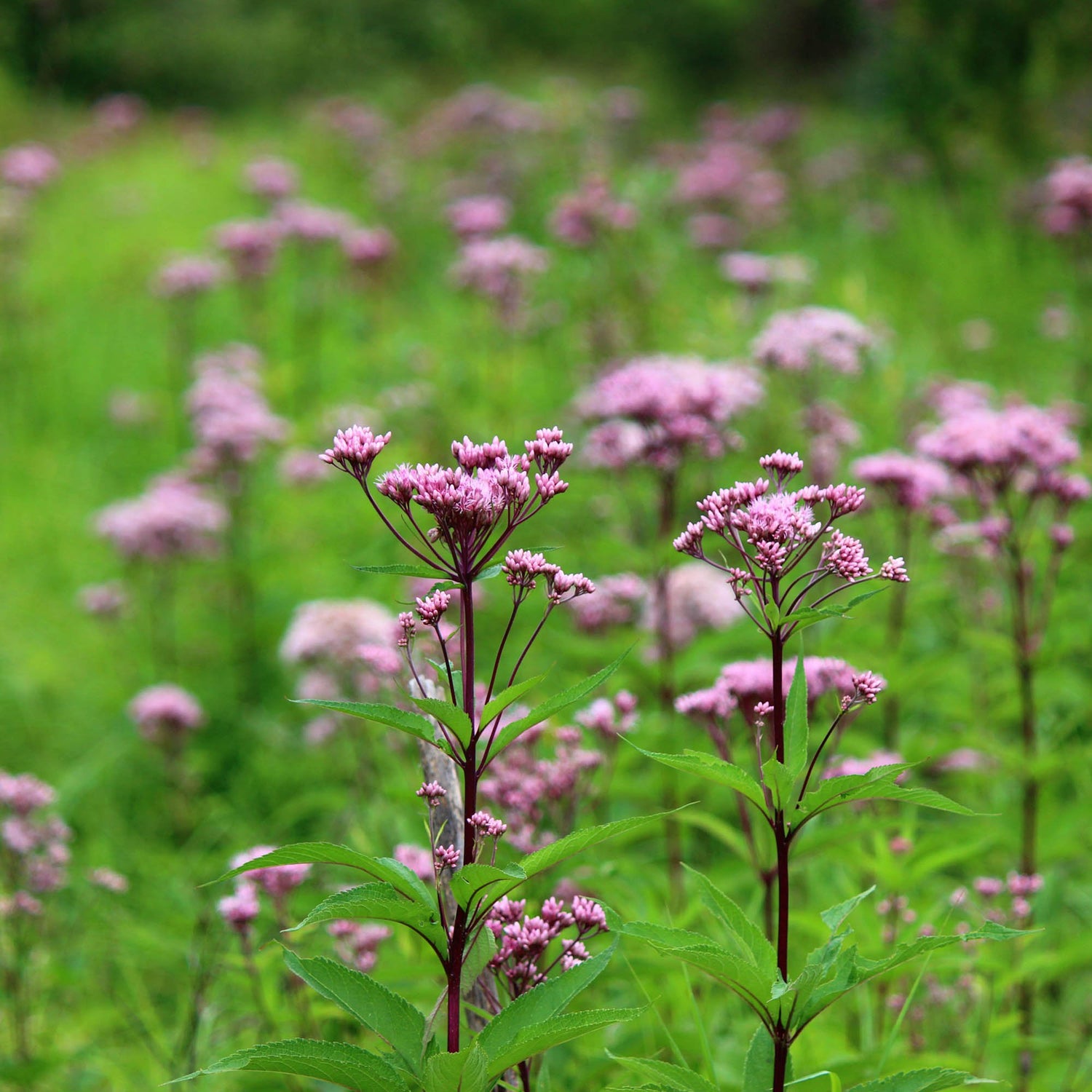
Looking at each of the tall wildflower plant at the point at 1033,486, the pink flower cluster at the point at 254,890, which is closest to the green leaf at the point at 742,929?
the pink flower cluster at the point at 254,890

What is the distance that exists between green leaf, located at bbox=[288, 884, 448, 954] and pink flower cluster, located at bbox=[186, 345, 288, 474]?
3417 millimetres

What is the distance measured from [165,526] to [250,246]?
7.52 feet

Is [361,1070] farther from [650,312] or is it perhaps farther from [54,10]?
[54,10]

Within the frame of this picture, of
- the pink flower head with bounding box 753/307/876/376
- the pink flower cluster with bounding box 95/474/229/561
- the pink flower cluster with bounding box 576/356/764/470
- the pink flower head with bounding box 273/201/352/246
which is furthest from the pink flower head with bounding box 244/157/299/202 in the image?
the pink flower cluster with bounding box 576/356/764/470

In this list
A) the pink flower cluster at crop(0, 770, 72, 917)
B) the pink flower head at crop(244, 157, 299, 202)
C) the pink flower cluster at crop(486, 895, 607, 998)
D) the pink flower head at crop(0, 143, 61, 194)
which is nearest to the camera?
the pink flower cluster at crop(486, 895, 607, 998)

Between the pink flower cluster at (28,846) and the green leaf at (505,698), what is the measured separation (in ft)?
5.49

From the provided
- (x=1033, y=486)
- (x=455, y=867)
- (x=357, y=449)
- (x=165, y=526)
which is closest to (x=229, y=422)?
(x=165, y=526)

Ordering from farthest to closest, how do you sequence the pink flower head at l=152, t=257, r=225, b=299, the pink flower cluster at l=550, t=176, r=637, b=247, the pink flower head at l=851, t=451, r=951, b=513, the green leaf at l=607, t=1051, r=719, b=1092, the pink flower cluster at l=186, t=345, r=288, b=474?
the pink flower head at l=152, t=257, r=225, b=299 < the pink flower cluster at l=550, t=176, r=637, b=247 < the pink flower cluster at l=186, t=345, r=288, b=474 < the pink flower head at l=851, t=451, r=951, b=513 < the green leaf at l=607, t=1051, r=719, b=1092

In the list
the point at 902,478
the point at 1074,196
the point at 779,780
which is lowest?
the point at 779,780

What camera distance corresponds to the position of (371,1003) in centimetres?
123

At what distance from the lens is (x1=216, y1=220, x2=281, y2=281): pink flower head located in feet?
19.5

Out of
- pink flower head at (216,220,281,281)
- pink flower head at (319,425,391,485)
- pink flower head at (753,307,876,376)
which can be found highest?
pink flower head at (216,220,281,281)

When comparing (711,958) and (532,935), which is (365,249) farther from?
(711,958)

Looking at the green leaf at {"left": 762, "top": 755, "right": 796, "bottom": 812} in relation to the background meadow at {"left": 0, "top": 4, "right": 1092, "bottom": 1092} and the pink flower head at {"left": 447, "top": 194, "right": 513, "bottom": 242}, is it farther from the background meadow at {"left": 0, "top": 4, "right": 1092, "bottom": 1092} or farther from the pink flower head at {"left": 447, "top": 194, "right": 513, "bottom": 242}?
the pink flower head at {"left": 447, "top": 194, "right": 513, "bottom": 242}
